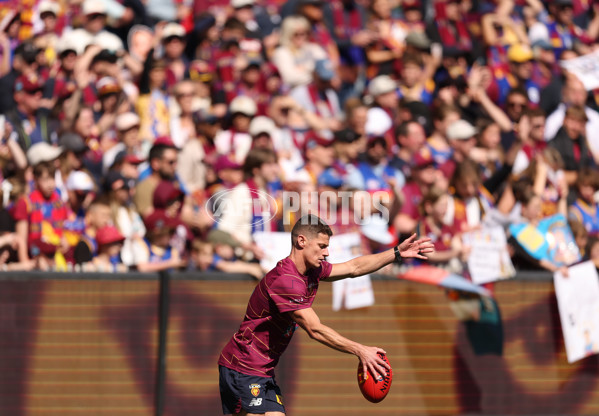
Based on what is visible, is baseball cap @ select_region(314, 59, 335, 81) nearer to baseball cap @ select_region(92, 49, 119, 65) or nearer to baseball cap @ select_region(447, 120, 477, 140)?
baseball cap @ select_region(447, 120, 477, 140)

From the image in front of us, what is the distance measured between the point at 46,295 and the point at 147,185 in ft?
5.74

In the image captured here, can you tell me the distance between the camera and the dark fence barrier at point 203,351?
387 inches

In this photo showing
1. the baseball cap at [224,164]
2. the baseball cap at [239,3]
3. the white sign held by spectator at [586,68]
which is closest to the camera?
the baseball cap at [224,164]

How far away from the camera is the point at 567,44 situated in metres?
15.3

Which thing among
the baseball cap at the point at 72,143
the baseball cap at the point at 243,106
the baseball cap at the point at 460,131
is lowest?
the baseball cap at the point at 72,143

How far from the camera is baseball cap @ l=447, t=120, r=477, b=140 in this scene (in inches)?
492

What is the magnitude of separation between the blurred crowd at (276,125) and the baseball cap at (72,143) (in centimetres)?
3

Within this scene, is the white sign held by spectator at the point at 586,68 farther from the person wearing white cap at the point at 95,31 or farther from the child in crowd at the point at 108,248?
the child in crowd at the point at 108,248

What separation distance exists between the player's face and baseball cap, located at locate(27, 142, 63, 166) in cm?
496

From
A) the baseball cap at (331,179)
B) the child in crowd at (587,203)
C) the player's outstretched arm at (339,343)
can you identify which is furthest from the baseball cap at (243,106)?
the player's outstretched arm at (339,343)

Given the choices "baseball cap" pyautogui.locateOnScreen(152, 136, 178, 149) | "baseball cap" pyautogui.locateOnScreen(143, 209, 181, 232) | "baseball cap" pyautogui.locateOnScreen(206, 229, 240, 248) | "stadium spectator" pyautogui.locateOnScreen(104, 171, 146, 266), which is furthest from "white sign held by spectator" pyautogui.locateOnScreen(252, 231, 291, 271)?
"baseball cap" pyautogui.locateOnScreen(152, 136, 178, 149)

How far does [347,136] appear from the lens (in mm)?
12281

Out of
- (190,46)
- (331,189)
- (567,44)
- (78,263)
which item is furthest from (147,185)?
(567,44)

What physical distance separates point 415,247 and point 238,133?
201 inches
